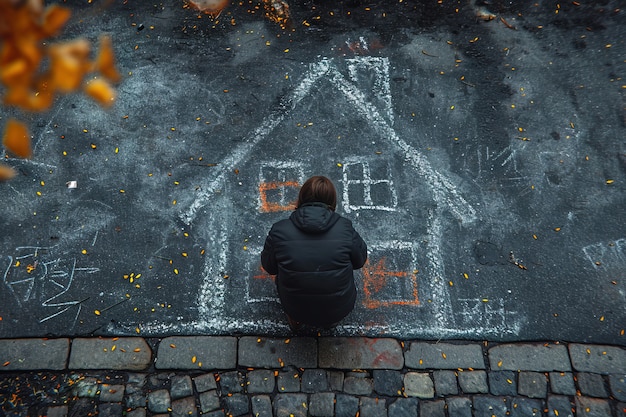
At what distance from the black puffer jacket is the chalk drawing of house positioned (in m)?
0.71

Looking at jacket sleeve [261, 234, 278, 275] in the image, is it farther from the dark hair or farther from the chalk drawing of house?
the chalk drawing of house

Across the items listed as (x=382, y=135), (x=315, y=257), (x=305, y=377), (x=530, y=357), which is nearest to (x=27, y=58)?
(x=315, y=257)

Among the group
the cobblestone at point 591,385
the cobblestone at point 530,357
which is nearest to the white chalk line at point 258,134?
the cobblestone at point 530,357

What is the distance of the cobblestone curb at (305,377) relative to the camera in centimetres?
412

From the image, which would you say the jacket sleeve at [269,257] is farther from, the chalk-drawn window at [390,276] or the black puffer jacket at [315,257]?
the chalk-drawn window at [390,276]

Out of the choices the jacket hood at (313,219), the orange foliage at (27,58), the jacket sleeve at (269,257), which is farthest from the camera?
the jacket sleeve at (269,257)

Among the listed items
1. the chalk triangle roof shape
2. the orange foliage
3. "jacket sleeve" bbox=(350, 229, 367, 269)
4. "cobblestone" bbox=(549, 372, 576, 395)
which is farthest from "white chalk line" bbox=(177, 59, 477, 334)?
the orange foliage

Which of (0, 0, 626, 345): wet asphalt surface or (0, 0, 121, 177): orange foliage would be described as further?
(0, 0, 626, 345): wet asphalt surface

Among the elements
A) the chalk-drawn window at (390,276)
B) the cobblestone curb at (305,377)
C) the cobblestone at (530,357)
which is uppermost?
the chalk-drawn window at (390,276)

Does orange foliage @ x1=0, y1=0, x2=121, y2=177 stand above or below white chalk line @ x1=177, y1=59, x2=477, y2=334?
above

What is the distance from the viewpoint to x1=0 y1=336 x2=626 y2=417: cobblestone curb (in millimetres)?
4117

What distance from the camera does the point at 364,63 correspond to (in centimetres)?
591

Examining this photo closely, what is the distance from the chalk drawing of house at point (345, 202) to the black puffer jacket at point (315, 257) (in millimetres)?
714

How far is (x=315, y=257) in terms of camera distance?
3648 mm
